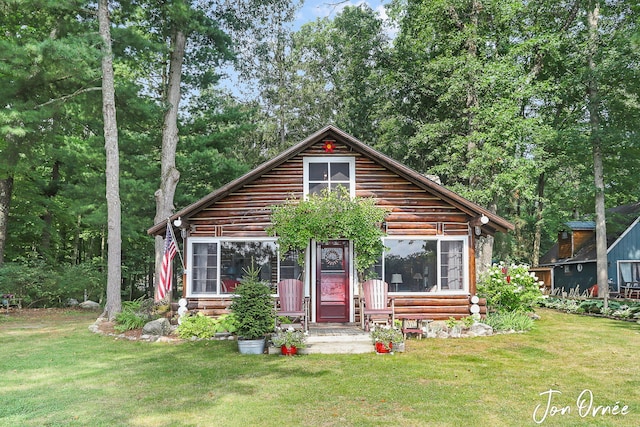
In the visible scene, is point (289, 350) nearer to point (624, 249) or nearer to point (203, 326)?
point (203, 326)

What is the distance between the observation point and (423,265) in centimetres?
1263

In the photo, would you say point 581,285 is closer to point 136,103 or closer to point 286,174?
point 286,174

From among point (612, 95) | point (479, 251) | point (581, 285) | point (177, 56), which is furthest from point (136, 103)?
point (581, 285)

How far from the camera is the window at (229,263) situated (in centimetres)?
1257

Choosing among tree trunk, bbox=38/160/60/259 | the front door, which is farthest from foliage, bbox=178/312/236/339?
tree trunk, bbox=38/160/60/259

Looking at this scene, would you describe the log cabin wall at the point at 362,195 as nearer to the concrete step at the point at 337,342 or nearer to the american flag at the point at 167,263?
the american flag at the point at 167,263

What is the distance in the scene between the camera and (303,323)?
11.2 metres

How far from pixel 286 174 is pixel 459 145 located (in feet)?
35.2

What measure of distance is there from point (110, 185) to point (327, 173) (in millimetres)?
6480

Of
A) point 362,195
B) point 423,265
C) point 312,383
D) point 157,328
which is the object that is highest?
point 362,195

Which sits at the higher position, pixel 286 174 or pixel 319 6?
pixel 319 6

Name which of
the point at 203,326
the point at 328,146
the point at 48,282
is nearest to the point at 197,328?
the point at 203,326

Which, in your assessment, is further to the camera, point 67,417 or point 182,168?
point 182,168

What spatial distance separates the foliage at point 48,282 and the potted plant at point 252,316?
11.9 m
